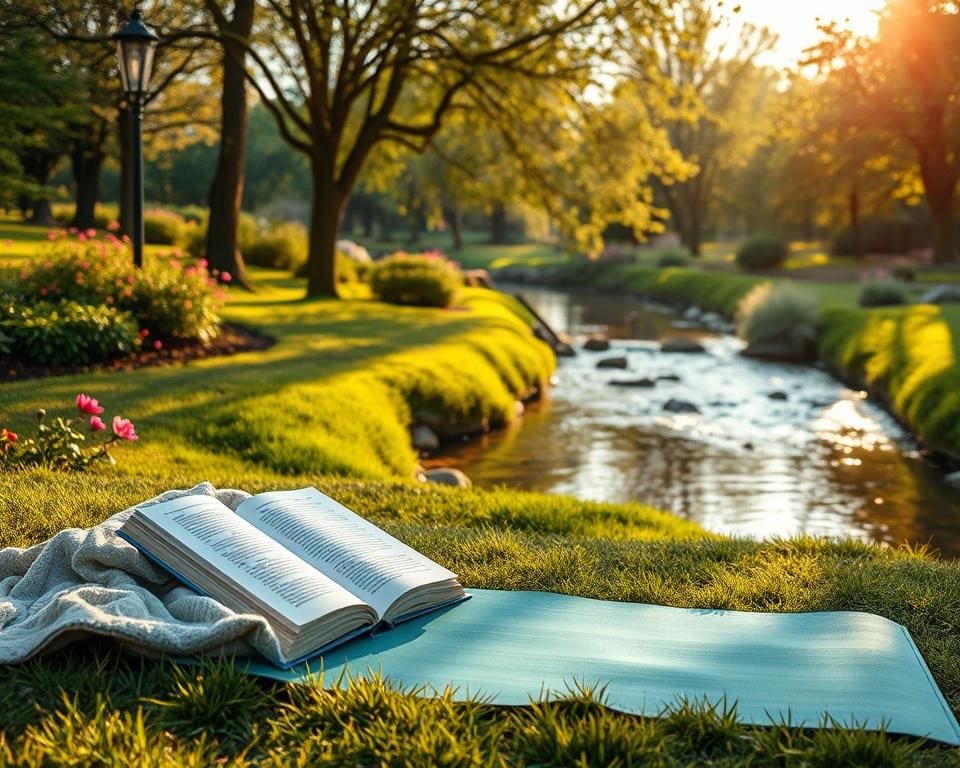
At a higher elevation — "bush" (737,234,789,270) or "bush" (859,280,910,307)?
"bush" (737,234,789,270)

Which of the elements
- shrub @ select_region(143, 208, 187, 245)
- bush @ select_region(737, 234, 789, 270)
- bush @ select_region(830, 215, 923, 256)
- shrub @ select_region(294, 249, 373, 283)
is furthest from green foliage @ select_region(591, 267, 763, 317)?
shrub @ select_region(143, 208, 187, 245)

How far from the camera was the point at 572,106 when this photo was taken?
63.2ft

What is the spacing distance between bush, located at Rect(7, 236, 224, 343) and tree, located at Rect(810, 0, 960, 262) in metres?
18.0

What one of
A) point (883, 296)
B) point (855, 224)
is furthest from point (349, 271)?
point (855, 224)

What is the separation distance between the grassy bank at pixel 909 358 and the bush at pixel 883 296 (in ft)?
5.35

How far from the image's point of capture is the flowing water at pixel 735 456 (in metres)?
9.28

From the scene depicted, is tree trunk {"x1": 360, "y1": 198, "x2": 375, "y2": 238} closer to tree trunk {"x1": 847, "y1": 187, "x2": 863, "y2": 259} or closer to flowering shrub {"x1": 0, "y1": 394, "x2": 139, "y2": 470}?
tree trunk {"x1": 847, "y1": 187, "x2": 863, "y2": 259}

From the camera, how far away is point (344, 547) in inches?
154

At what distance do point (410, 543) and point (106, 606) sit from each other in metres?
1.89

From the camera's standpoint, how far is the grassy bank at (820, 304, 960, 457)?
12203 mm

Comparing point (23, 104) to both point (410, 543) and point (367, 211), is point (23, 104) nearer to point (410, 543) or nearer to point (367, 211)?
point (410, 543)

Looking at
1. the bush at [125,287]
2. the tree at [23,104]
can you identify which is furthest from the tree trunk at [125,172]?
the bush at [125,287]

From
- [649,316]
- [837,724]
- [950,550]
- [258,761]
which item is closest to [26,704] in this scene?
[258,761]

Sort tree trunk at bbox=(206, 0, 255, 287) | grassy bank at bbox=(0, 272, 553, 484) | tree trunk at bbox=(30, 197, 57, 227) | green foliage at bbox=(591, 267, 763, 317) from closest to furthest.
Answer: grassy bank at bbox=(0, 272, 553, 484) → tree trunk at bbox=(206, 0, 255, 287) → tree trunk at bbox=(30, 197, 57, 227) → green foliage at bbox=(591, 267, 763, 317)
